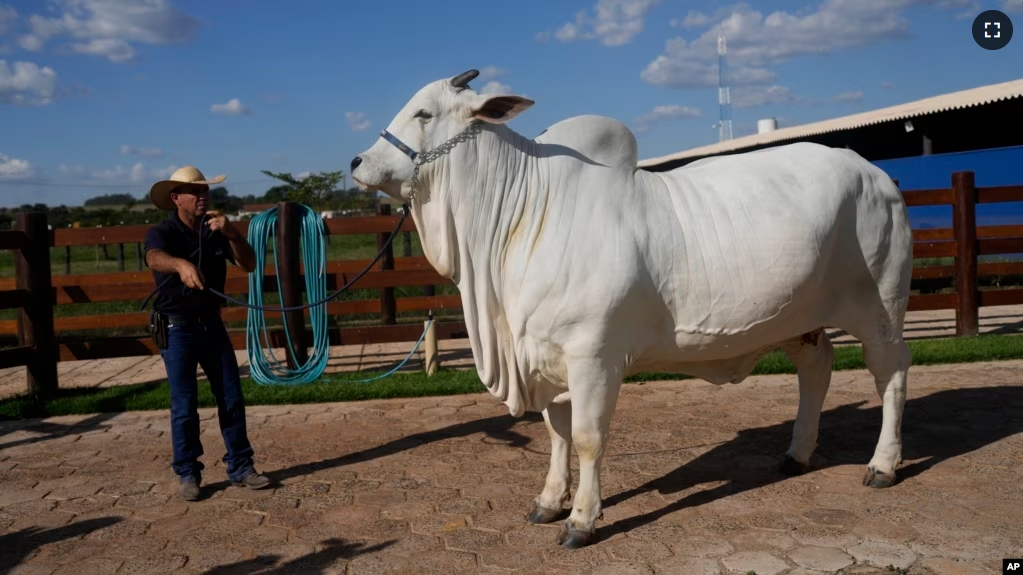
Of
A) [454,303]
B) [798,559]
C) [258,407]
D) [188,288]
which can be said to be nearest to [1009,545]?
[798,559]

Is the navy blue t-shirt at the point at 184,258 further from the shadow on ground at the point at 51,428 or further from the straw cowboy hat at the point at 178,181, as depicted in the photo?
the shadow on ground at the point at 51,428

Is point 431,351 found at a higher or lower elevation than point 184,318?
lower

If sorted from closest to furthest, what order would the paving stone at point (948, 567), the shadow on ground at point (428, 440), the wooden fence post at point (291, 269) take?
the paving stone at point (948, 567)
the shadow on ground at point (428, 440)
the wooden fence post at point (291, 269)

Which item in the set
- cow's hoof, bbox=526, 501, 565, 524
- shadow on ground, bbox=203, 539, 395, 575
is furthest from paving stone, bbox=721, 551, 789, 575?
shadow on ground, bbox=203, 539, 395, 575

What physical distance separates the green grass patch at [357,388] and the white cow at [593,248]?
3.18 m

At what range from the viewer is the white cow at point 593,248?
12.9 feet

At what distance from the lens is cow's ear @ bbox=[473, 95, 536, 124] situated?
12.9 ft

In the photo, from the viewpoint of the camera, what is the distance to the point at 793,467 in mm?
4852

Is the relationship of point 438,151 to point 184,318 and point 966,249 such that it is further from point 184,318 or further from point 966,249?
point 966,249

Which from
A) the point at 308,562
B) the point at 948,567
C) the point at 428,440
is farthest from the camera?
the point at 428,440

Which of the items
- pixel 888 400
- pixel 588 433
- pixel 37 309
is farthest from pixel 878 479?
pixel 37 309

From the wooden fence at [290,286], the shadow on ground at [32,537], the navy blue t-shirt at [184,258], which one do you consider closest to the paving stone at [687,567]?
the shadow on ground at [32,537]

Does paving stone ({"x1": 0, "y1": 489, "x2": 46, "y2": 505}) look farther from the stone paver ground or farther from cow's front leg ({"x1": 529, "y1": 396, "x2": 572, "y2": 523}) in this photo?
cow's front leg ({"x1": 529, "y1": 396, "x2": 572, "y2": 523})

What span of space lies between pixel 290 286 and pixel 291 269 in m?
0.17
